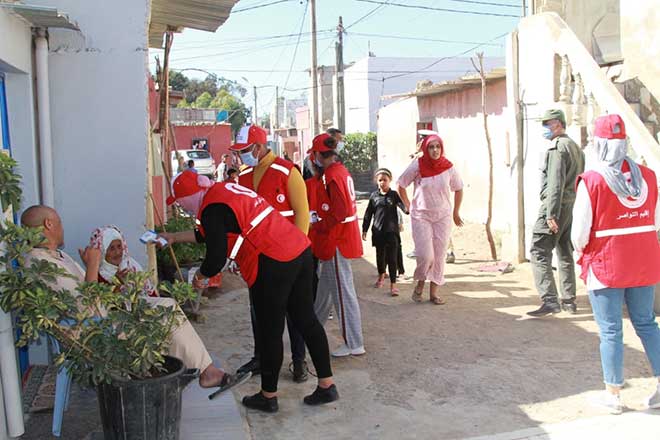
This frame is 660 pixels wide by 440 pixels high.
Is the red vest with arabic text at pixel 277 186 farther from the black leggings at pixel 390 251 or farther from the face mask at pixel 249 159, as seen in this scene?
the black leggings at pixel 390 251

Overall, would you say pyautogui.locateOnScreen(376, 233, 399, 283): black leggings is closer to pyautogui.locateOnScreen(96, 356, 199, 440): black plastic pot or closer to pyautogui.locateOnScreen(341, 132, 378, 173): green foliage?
pyautogui.locateOnScreen(96, 356, 199, 440): black plastic pot

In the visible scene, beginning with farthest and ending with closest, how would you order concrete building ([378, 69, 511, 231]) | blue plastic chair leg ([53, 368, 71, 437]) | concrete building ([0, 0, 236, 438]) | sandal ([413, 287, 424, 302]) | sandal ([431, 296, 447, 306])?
concrete building ([378, 69, 511, 231]), sandal ([413, 287, 424, 302]), sandal ([431, 296, 447, 306]), concrete building ([0, 0, 236, 438]), blue plastic chair leg ([53, 368, 71, 437])

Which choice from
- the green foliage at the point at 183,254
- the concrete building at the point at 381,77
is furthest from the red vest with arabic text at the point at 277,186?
the concrete building at the point at 381,77

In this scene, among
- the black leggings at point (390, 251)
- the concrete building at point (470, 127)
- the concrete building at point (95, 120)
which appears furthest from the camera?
the concrete building at point (470, 127)

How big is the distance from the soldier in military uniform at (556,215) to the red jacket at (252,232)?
3.07 m

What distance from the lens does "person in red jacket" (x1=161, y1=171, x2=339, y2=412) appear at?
418 centimetres

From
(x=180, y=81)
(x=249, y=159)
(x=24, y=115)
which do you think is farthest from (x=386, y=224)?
(x=180, y=81)

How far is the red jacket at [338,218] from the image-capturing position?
5473 millimetres

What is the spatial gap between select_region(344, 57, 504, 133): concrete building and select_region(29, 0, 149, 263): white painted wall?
31.4m

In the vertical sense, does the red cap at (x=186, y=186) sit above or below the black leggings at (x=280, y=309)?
above

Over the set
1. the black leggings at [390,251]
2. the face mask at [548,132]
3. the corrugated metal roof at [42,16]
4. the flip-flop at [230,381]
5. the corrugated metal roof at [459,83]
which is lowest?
the flip-flop at [230,381]

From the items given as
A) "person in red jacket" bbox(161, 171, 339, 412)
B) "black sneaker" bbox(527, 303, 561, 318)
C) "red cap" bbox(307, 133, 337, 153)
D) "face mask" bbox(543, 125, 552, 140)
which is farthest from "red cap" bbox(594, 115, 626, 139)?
"black sneaker" bbox(527, 303, 561, 318)

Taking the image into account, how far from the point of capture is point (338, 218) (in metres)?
5.48

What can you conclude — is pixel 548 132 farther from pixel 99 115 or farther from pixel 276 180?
pixel 99 115
